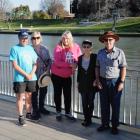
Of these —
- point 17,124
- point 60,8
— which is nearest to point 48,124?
point 17,124

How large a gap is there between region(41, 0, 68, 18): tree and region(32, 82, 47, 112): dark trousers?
98591 millimetres

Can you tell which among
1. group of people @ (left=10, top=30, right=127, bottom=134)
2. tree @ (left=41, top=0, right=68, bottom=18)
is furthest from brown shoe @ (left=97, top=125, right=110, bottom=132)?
tree @ (left=41, top=0, right=68, bottom=18)

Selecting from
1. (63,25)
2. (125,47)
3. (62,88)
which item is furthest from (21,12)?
(62,88)

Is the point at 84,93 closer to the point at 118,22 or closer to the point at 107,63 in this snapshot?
the point at 107,63

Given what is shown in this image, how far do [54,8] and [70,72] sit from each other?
338 feet

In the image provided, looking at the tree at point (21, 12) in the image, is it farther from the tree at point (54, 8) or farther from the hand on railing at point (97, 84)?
the hand on railing at point (97, 84)

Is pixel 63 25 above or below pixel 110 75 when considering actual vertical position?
above

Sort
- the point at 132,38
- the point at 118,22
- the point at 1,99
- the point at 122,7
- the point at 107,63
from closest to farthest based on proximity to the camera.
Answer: the point at 107,63
the point at 1,99
the point at 132,38
the point at 118,22
the point at 122,7

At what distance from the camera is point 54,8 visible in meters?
109

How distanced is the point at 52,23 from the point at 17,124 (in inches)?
3024

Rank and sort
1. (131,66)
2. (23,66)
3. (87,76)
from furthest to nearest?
(131,66)
(23,66)
(87,76)

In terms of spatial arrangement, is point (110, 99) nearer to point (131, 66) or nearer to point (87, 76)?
point (87, 76)

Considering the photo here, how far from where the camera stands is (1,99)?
30.2 ft

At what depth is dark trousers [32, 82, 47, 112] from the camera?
7.56 metres
